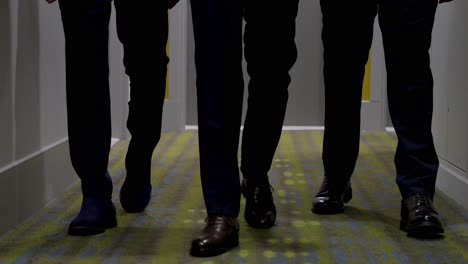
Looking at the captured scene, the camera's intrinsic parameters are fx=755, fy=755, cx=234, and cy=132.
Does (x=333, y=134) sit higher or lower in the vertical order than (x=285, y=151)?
higher

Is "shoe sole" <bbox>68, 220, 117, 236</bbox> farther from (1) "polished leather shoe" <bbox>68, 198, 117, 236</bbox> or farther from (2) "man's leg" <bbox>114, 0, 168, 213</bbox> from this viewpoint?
(2) "man's leg" <bbox>114, 0, 168, 213</bbox>

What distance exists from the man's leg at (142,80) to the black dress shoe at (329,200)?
1.33ft

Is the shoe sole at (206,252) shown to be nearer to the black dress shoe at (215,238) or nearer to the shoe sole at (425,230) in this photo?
the black dress shoe at (215,238)

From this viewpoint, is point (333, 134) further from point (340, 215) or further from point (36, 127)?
point (36, 127)

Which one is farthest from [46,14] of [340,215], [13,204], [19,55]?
[340,215]

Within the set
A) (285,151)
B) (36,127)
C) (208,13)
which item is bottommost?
(285,151)

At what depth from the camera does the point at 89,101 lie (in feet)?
4.97

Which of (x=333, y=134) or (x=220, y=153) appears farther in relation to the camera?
(x=333, y=134)

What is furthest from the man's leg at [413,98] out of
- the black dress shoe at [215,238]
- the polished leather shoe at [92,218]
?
the polished leather shoe at [92,218]

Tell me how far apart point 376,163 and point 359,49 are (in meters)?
0.91

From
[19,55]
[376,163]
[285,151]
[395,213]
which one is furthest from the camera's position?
[285,151]

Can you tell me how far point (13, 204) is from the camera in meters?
1.59

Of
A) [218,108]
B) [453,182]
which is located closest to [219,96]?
[218,108]

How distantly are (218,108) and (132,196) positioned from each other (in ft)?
1.50
